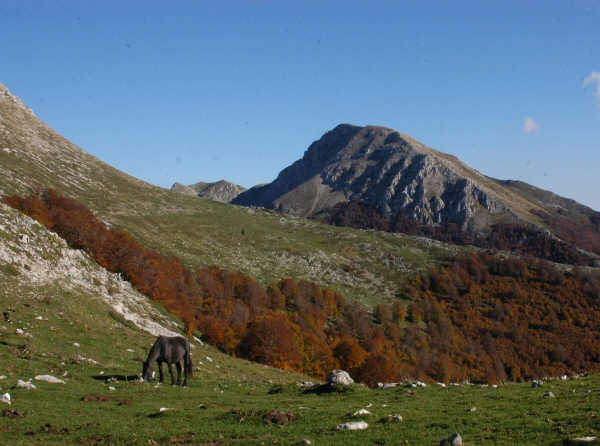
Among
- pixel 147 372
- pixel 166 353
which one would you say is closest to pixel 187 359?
pixel 166 353

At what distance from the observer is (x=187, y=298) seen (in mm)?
82062

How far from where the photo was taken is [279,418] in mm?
16750

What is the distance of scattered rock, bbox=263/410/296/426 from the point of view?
16.5m

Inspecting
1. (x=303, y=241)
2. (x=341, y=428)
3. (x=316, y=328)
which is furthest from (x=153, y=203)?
(x=341, y=428)

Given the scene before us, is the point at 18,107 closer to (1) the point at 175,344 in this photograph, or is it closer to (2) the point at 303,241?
(2) the point at 303,241

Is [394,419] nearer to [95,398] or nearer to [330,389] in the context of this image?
[330,389]

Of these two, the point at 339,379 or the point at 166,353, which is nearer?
Result: the point at 339,379

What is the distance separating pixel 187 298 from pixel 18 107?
12326 cm

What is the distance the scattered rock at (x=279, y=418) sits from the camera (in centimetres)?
1652

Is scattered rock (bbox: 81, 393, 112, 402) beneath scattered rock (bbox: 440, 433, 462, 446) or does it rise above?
beneath

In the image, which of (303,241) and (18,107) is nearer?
(18,107)

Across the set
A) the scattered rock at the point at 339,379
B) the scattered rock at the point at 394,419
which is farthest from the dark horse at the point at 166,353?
the scattered rock at the point at 394,419

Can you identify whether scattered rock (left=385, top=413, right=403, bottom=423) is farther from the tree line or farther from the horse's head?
the tree line

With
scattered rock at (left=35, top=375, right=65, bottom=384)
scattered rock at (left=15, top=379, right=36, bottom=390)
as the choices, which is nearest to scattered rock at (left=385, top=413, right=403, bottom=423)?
scattered rock at (left=15, top=379, right=36, bottom=390)
